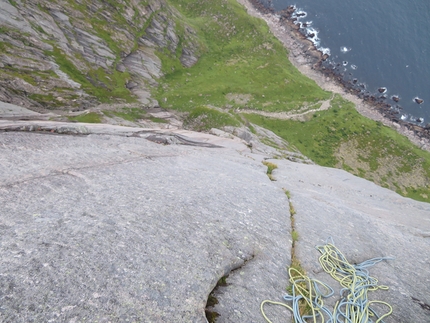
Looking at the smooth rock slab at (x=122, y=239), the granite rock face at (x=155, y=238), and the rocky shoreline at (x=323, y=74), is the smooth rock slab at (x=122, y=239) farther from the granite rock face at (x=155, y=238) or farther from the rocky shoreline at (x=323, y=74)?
the rocky shoreline at (x=323, y=74)

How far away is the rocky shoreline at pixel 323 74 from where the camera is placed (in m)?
86.4

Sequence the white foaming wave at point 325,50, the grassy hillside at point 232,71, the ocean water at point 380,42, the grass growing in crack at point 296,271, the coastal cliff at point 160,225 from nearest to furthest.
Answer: the coastal cliff at point 160,225 → the grass growing in crack at point 296,271 → the grassy hillside at point 232,71 → the ocean water at point 380,42 → the white foaming wave at point 325,50

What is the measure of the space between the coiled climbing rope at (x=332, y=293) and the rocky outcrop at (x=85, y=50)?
48047mm

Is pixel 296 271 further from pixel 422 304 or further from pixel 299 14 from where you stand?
pixel 299 14

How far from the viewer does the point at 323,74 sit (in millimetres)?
95625

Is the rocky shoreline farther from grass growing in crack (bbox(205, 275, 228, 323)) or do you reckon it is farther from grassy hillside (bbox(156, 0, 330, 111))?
grass growing in crack (bbox(205, 275, 228, 323))

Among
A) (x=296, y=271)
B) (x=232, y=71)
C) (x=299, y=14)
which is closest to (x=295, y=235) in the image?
(x=296, y=271)

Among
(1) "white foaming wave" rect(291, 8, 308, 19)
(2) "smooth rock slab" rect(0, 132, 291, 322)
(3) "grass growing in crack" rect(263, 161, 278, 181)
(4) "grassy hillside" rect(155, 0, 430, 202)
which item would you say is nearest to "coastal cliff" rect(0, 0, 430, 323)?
(2) "smooth rock slab" rect(0, 132, 291, 322)

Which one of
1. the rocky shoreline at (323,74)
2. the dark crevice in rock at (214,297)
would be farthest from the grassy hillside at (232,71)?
the dark crevice in rock at (214,297)

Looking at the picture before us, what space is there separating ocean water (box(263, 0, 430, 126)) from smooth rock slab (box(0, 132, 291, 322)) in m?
98.1

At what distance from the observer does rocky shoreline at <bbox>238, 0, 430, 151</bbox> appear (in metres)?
86.4

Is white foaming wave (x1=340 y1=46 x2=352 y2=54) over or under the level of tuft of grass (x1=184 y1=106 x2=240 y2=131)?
over

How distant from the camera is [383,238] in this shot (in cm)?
1831

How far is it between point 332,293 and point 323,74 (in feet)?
316
